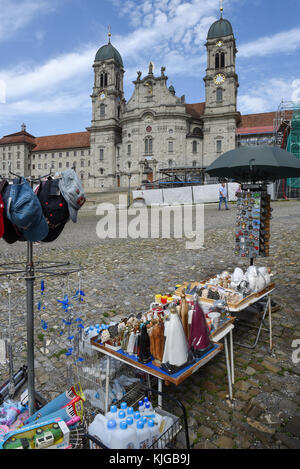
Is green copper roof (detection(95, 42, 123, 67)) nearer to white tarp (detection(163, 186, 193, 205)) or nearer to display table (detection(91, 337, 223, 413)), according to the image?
white tarp (detection(163, 186, 193, 205))

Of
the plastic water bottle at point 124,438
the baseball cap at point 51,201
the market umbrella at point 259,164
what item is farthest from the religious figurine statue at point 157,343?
the market umbrella at point 259,164

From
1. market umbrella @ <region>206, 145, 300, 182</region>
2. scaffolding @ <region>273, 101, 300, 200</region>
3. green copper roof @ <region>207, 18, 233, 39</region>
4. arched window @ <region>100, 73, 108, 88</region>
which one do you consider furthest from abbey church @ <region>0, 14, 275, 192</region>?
market umbrella @ <region>206, 145, 300, 182</region>

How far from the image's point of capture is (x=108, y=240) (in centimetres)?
1482

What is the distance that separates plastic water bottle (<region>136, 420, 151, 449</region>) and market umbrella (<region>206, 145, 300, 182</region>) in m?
4.07

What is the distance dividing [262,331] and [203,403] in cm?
210

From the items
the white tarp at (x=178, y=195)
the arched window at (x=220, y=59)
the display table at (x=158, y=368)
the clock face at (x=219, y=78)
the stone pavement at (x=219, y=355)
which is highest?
the arched window at (x=220, y=59)

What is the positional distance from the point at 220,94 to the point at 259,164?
2344 inches

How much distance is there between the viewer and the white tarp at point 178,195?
30.3 metres

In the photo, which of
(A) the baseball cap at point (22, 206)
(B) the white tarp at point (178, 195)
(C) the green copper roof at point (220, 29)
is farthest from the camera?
(C) the green copper roof at point (220, 29)

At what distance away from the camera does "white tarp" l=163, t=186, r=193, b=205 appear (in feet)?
99.3

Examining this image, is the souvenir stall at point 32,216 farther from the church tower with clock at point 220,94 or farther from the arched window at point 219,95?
the arched window at point 219,95

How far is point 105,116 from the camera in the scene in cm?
6562
